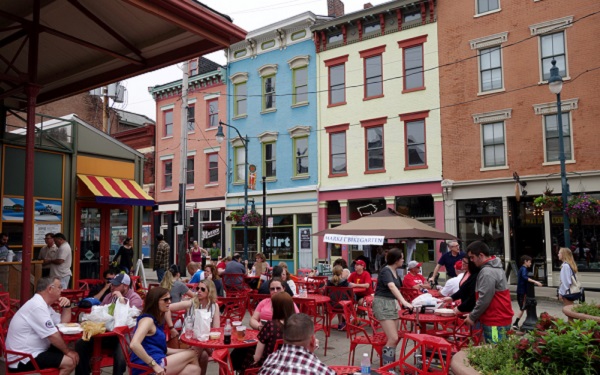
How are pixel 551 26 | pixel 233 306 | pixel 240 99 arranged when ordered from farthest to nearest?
pixel 240 99 → pixel 551 26 → pixel 233 306

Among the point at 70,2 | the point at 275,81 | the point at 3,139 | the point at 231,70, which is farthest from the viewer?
the point at 231,70

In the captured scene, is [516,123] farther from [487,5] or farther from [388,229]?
[388,229]

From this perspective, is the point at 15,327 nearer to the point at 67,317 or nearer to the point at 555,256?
the point at 67,317

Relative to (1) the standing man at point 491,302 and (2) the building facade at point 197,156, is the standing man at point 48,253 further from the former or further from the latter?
(2) the building facade at point 197,156

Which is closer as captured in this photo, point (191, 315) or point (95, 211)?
point (191, 315)

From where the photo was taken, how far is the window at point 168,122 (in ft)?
101

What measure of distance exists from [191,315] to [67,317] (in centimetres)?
181

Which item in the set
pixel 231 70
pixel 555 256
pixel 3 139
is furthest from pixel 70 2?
pixel 231 70

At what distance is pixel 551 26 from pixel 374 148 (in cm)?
862

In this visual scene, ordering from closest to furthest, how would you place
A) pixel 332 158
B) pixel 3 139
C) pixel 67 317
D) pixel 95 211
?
pixel 67 317
pixel 3 139
pixel 95 211
pixel 332 158

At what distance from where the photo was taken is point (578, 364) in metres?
3.50

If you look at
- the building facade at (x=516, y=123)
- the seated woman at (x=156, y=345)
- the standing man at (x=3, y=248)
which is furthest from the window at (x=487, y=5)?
the seated woman at (x=156, y=345)

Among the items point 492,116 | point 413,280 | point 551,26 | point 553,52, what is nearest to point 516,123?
point 492,116

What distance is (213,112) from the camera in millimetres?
28594
